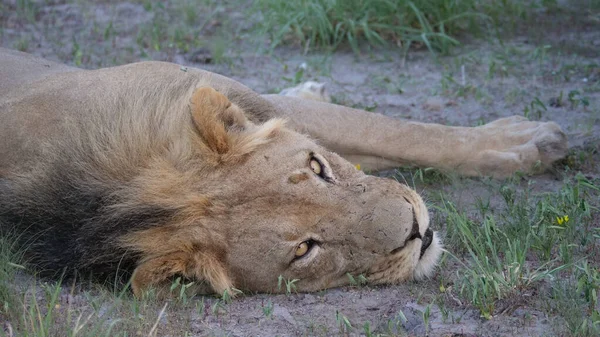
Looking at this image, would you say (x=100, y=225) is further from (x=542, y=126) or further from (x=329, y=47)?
(x=329, y=47)

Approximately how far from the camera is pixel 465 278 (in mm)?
3703

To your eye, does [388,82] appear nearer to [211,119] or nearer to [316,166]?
[316,166]

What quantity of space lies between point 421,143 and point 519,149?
54cm

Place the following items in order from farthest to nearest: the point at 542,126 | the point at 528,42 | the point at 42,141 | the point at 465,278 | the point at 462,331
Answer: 1. the point at 528,42
2. the point at 542,126
3. the point at 42,141
4. the point at 465,278
5. the point at 462,331

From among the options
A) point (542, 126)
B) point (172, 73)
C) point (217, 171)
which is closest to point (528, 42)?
point (542, 126)

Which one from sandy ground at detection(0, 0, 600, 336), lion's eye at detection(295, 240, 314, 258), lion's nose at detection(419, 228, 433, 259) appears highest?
lion's eye at detection(295, 240, 314, 258)

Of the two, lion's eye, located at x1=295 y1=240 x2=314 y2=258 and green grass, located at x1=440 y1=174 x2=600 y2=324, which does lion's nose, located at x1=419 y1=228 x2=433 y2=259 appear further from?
lion's eye, located at x1=295 y1=240 x2=314 y2=258

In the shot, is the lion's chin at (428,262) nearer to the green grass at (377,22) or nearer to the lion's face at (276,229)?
the lion's face at (276,229)

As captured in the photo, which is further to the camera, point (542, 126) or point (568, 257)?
point (542, 126)

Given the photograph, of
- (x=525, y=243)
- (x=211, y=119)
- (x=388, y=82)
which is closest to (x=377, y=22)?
(x=388, y=82)

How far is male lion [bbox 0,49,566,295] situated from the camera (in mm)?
3680

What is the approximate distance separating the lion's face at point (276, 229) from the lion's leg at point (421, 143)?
1.10 m

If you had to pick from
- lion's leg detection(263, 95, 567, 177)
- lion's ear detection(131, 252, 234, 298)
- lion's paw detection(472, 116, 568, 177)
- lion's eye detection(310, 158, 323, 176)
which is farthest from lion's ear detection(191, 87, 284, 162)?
lion's paw detection(472, 116, 568, 177)

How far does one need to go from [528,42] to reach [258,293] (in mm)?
4341
